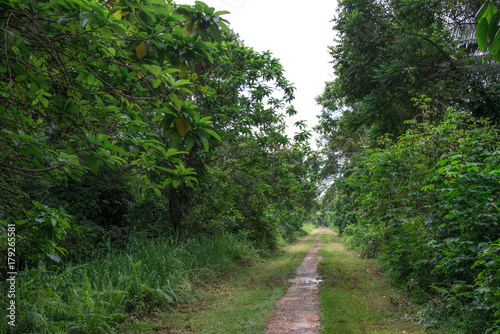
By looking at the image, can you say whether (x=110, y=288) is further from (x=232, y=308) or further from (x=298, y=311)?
(x=298, y=311)

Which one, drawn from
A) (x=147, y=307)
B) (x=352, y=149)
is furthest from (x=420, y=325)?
(x=352, y=149)

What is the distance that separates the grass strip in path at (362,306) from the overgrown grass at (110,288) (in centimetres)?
294

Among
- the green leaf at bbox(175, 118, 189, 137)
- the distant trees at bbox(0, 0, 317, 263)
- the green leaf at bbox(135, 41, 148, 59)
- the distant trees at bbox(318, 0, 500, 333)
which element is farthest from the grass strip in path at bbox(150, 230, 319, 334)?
the green leaf at bbox(135, 41, 148, 59)

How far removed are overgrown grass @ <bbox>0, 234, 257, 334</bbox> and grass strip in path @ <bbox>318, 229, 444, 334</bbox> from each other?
9.66 ft

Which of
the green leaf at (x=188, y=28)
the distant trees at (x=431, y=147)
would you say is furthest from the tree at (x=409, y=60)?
the green leaf at (x=188, y=28)

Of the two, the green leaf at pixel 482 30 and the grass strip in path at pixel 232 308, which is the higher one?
the green leaf at pixel 482 30

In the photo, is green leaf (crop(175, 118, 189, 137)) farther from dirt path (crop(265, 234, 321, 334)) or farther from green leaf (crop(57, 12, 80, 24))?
dirt path (crop(265, 234, 321, 334))

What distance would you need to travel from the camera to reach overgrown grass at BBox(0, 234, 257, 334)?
3.95 metres

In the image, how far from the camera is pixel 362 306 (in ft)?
18.3

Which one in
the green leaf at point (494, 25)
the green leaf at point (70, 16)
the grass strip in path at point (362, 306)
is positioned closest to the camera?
the green leaf at point (494, 25)

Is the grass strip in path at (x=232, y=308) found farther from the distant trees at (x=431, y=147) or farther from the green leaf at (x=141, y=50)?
the green leaf at (x=141, y=50)

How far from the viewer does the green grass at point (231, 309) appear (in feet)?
15.5

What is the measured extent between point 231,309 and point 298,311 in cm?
130

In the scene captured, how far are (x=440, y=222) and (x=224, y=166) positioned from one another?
7.98 metres
